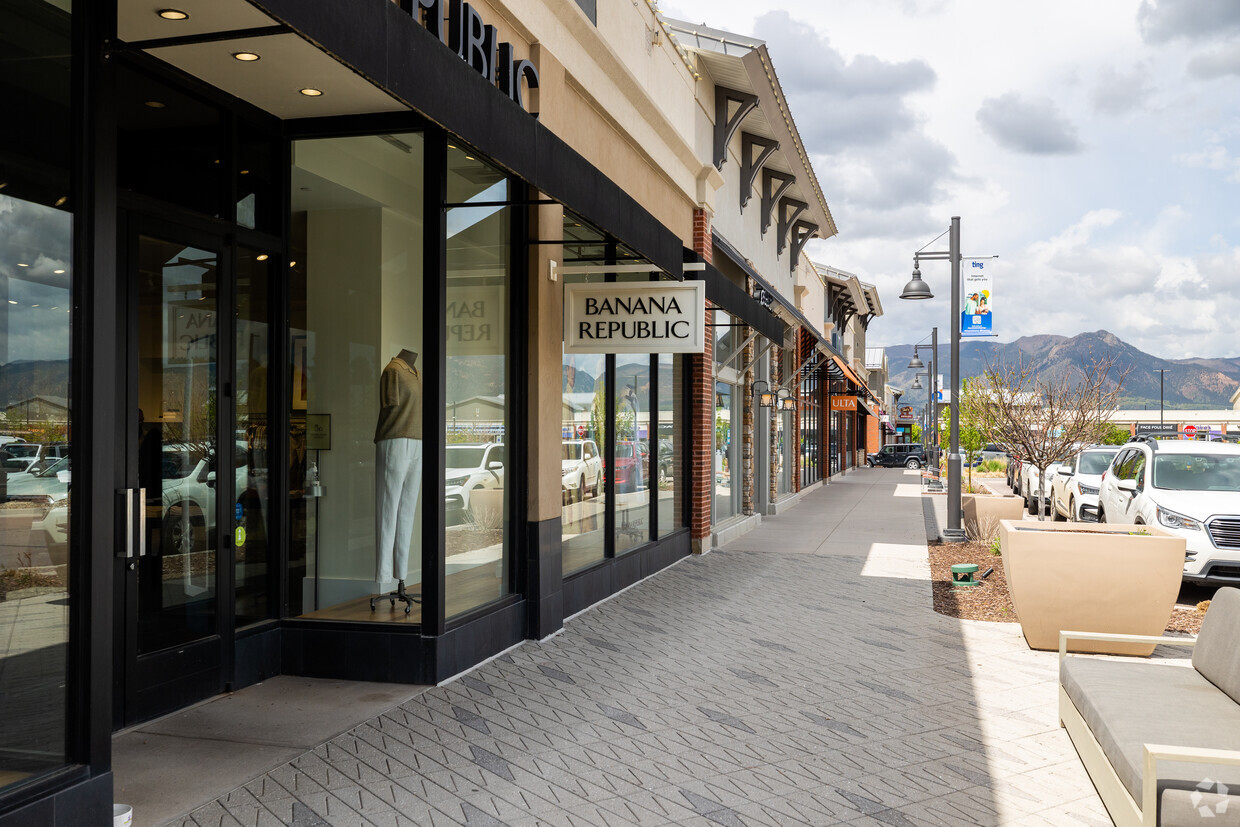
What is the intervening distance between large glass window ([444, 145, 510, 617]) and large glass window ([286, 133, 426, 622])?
27cm

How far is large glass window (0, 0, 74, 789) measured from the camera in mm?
3846

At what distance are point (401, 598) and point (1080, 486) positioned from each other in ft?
49.3

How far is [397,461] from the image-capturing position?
7.36 meters

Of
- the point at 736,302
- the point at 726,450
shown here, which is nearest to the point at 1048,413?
the point at 726,450

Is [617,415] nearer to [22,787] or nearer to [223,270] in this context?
[223,270]

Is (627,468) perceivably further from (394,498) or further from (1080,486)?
(1080,486)

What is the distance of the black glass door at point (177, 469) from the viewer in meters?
5.68

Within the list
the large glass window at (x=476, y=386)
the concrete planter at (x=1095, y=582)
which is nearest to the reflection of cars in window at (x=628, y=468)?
the large glass window at (x=476, y=386)

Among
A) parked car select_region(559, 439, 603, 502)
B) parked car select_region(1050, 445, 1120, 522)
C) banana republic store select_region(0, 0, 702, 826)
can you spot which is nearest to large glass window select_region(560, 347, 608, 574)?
parked car select_region(559, 439, 603, 502)

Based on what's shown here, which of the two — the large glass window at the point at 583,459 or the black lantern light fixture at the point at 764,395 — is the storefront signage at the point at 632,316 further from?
the black lantern light fixture at the point at 764,395

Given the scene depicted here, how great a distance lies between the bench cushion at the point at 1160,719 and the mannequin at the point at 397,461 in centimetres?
465

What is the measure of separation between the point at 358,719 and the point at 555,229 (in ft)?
15.4

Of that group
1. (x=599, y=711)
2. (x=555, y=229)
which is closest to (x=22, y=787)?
(x=599, y=711)

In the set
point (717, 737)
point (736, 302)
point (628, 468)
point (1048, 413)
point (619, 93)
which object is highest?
point (619, 93)
